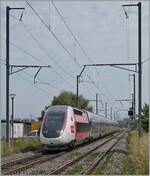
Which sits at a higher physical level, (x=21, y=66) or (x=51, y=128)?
(x=21, y=66)

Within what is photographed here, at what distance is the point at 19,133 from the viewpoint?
81.7 metres

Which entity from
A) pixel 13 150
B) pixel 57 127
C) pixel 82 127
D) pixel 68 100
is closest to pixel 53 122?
pixel 57 127

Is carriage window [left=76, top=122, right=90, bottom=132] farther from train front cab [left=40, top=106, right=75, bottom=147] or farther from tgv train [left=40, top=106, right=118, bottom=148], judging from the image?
train front cab [left=40, top=106, right=75, bottom=147]

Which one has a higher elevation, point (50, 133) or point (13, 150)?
point (50, 133)

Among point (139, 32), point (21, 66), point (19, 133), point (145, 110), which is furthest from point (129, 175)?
point (19, 133)

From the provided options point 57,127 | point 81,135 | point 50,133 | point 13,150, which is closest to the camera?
point 50,133

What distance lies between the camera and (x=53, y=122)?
31.5 m

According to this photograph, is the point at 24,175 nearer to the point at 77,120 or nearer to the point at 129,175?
the point at 129,175

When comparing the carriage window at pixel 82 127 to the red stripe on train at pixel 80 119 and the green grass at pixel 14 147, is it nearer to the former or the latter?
the red stripe on train at pixel 80 119

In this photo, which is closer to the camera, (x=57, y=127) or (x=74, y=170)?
(x=74, y=170)

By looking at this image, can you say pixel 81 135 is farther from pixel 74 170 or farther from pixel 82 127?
pixel 74 170

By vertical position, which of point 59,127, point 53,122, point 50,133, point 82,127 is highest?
point 53,122

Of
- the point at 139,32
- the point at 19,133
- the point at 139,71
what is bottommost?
the point at 19,133

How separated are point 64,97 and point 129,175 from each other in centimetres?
10957
